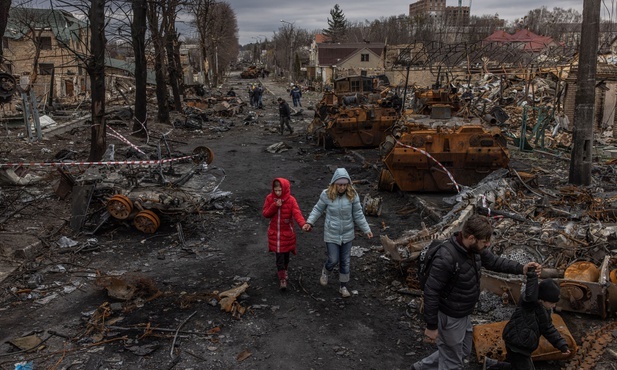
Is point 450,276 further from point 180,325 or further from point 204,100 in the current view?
point 204,100

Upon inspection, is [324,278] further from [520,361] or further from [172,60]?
[172,60]

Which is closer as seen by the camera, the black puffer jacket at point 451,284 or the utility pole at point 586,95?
the black puffer jacket at point 451,284

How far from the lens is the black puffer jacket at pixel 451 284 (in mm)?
3674

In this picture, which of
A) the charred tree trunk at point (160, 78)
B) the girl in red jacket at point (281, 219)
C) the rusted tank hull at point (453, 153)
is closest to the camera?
the girl in red jacket at point (281, 219)

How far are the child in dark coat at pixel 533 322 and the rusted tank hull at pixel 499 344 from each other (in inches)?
22.4

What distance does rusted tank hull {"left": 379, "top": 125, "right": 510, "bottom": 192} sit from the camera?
9.92 meters

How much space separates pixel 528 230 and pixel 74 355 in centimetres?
551

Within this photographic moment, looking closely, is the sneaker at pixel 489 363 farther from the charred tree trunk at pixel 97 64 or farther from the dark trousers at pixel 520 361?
the charred tree trunk at pixel 97 64

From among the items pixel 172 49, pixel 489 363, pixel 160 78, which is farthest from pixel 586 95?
pixel 172 49

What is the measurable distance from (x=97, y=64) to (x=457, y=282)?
33.3ft

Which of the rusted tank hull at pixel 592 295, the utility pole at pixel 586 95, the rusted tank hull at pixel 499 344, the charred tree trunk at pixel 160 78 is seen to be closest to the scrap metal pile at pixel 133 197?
the rusted tank hull at pixel 499 344

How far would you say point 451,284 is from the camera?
374 cm

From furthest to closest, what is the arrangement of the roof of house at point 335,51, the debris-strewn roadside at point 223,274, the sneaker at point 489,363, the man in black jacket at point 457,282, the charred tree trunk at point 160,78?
1. the roof of house at point 335,51
2. the charred tree trunk at point 160,78
3. the debris-strewn roadside at point 223,274
4. the sneaker at point 489,363
5. the man in black jacket at point 457,282

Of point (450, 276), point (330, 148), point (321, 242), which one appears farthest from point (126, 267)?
point (330, 148)
